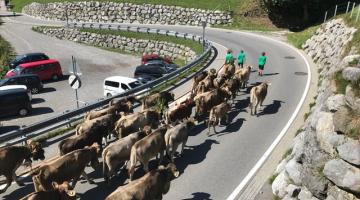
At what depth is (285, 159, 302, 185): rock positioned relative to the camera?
1230cm

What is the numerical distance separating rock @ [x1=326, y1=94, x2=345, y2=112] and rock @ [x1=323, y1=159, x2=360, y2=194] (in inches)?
66.4

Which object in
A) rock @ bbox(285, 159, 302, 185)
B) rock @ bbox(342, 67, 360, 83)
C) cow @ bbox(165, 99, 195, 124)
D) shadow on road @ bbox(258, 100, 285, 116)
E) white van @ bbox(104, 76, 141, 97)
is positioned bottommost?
white van @ bbox(104, 76, 141, 97)

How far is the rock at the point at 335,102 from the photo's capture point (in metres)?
11.6

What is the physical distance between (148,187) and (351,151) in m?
5.79

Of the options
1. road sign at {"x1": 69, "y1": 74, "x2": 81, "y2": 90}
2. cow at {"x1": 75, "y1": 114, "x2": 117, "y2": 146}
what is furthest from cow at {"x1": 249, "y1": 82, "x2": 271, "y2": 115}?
road sign at {"x1": 69, "y1": 74, "x2": 81, "y2": 90}

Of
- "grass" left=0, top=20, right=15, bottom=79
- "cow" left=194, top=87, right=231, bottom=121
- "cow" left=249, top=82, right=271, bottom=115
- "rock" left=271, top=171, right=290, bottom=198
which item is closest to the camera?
"rock" left=271, top=171, right=290, bottom=198

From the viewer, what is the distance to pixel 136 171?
1562cm

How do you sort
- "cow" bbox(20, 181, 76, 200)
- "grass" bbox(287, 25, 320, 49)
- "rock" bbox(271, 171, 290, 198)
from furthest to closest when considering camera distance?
"grass" bbox(287, 25, 320, 49)
"rock" bbox(271, 171, 290, 198)
"cow" bbox(20, 181, 76, 200)

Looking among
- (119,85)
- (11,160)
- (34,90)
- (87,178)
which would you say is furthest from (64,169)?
(34,90)

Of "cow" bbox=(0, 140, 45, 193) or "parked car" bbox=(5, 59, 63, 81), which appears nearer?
"cow" bbox=(0, 140, 45, 193)

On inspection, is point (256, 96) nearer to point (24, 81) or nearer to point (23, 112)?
point (23, 112)

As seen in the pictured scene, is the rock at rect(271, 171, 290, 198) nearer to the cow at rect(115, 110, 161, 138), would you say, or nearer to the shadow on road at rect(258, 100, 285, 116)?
the cow at rect(115, 110, 161, 138)

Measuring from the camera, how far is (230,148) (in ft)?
59.2

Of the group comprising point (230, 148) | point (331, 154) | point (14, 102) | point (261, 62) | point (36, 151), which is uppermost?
point (331, 154)
